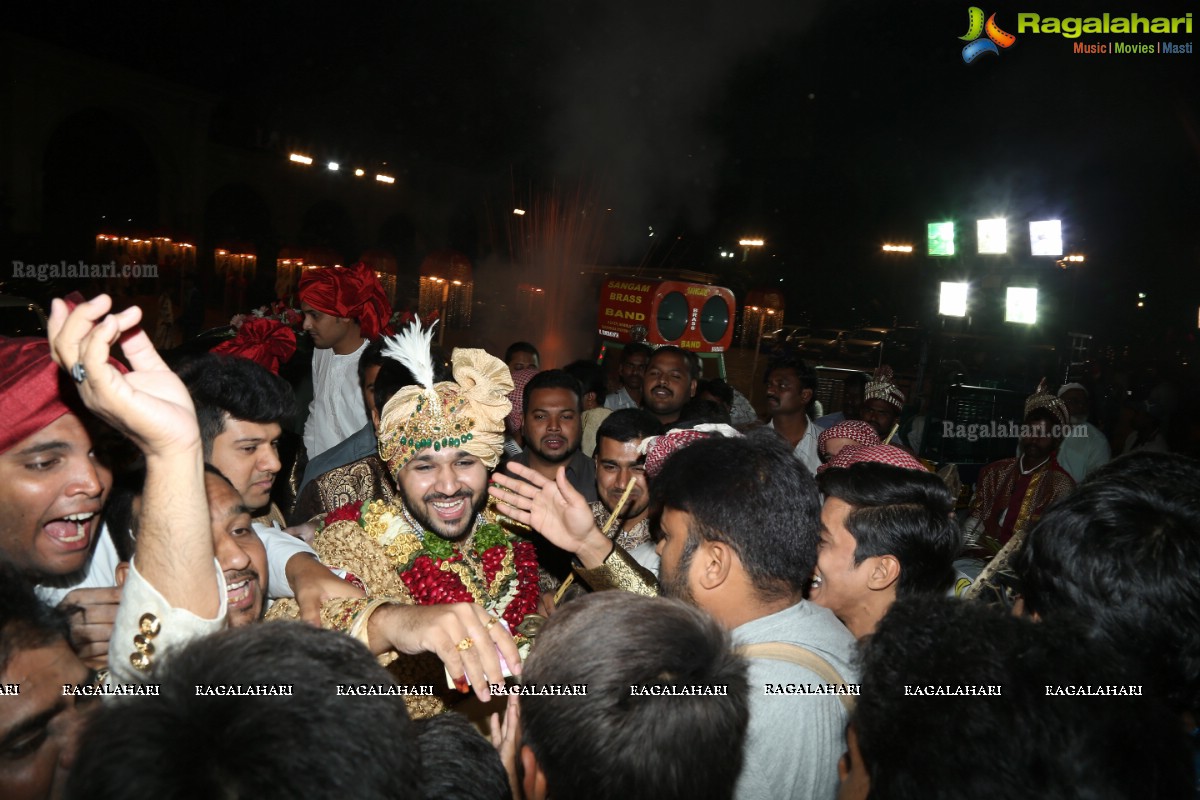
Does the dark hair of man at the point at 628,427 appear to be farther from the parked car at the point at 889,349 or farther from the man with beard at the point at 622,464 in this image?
the parked car at the point at 889,349

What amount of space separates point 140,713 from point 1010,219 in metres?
17.9

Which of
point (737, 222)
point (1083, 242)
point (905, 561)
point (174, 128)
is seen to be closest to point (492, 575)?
point (905, 561)

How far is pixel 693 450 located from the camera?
7.66 feet

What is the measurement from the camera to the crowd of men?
1240mm

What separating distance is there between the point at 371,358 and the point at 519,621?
2559mm

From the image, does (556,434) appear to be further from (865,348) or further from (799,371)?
(865,348)

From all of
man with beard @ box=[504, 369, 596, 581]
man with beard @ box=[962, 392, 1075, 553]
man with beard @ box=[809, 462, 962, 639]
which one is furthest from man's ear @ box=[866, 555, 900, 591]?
man with beard @ box=[962, 392, 1075, 553]

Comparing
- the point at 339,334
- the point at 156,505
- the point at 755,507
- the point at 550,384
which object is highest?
the point at 339,334

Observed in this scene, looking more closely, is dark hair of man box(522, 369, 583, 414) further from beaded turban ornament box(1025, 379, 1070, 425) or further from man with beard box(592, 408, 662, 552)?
beaded turban ornament box(1025, 379, 1070, 425)

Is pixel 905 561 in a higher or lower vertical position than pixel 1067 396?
lower

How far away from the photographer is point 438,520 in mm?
3027

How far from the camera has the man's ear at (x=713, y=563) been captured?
211 centimetres

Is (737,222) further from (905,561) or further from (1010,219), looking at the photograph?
(905,561)

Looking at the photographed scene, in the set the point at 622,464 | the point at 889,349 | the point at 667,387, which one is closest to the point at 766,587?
the point at 622,464
